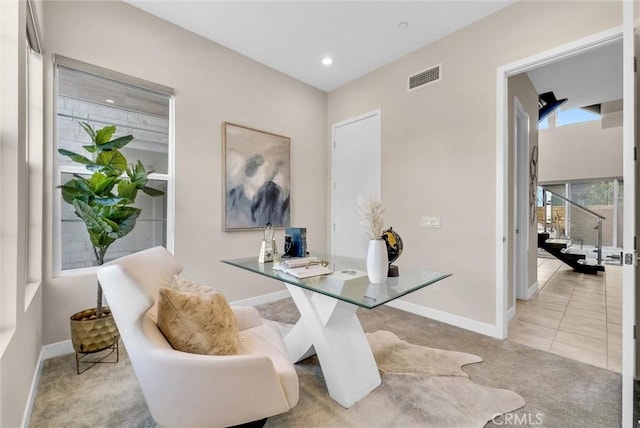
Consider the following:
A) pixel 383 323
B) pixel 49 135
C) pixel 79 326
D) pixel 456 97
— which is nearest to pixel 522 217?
pixel 456 97

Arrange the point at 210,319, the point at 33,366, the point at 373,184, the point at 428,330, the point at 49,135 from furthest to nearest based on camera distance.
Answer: the point at 373,184, the point at 428,330, the point at 49,135, the point at 33,366, the point at 210,319

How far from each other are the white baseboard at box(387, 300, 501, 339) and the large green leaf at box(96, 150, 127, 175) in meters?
3.19

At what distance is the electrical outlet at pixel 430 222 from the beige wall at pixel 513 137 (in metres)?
0.87

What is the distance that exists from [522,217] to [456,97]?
6.81ft

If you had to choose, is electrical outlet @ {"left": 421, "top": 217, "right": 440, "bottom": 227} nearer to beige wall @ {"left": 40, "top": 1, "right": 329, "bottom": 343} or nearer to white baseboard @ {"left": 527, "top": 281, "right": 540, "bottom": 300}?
beige wall @ {"left": 40, "top": 1, "right": 329, "bottom": 343}

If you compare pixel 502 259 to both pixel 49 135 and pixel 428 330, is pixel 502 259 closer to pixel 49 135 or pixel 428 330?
pixel 428 330

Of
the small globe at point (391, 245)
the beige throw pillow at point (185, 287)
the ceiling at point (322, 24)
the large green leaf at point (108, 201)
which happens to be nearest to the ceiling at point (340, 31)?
the ceiling at point (322, 24)

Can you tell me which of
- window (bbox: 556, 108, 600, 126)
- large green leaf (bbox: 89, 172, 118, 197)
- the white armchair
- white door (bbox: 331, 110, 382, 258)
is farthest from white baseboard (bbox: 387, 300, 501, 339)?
window (bbox: 556, 108, 600, 126)

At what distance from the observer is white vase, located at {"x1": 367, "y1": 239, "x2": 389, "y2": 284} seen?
5.74 feet

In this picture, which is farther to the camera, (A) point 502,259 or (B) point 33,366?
(A) point 502,259

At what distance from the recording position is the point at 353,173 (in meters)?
4.13

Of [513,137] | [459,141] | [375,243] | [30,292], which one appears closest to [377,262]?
[375,243]

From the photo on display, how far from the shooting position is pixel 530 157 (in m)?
4.14

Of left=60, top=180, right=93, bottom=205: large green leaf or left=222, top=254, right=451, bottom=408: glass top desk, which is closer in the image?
left=222, top=254, right=451, bottom=408: glass top desk
